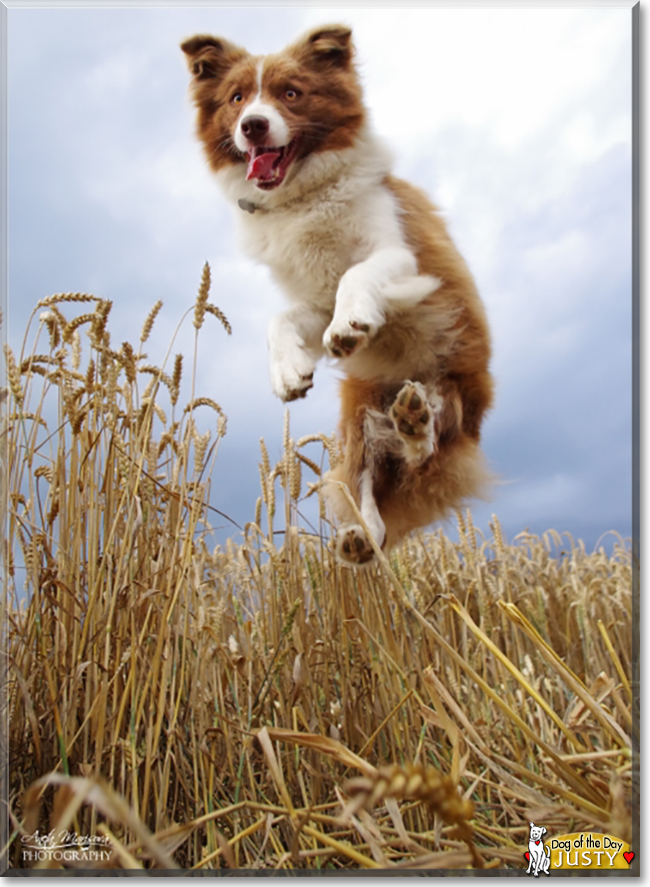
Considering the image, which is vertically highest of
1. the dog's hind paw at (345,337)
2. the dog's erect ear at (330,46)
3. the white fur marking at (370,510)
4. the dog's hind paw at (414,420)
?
the dog's erect ear at (330,46)

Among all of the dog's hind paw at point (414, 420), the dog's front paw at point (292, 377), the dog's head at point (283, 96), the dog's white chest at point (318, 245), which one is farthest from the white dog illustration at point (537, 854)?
the dog's head at point (283, 96)

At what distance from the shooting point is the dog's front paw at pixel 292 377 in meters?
2.13

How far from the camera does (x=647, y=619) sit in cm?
217

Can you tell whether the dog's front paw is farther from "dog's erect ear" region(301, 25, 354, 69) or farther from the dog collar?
"dog's erect ear" region(301, 25, 354, 69)

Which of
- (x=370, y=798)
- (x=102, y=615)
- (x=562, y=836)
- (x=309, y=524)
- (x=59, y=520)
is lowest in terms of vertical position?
(x=562, y=836)

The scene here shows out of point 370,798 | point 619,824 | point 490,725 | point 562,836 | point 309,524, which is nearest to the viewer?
point 370,798

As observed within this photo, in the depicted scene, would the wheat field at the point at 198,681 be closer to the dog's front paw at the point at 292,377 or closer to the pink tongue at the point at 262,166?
the dog's front paw at the point at 292,377

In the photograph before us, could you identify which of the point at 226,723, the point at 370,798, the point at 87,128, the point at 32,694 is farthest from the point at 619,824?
the point at 87,128

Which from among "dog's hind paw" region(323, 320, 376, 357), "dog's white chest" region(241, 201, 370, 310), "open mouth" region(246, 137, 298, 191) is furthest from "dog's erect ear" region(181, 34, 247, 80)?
"dog's hind paw" region(323, 320, 376, 357)

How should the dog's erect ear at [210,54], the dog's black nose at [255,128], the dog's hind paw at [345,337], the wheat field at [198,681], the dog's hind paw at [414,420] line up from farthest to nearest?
1. the dog's erect ear at [210,54]
2. the dog's black nose at [255,128]
3. the dog's hind paw at [414,420]
4. the dog's hind paw at [345,337]
5. the wheat field at [198,681]

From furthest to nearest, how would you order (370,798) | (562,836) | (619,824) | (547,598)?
(547,598) < (562,836) < (619,824) < (370,798)

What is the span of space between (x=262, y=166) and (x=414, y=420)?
1083mm

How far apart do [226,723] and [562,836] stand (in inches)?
36.3

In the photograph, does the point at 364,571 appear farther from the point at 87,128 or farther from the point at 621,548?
the point at 621,548
